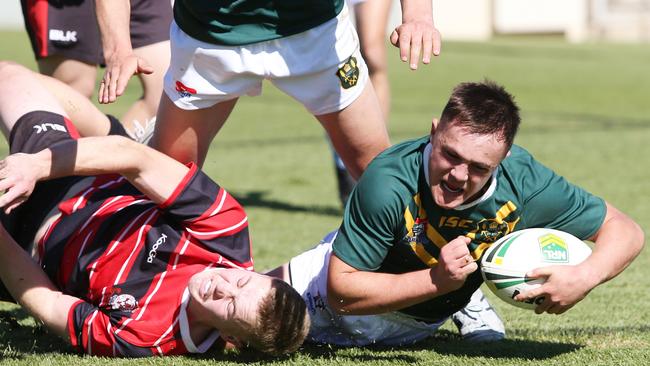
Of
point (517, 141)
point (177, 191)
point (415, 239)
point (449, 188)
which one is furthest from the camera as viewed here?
point (517, 141)

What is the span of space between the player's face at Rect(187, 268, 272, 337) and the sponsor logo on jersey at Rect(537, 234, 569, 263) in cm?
98

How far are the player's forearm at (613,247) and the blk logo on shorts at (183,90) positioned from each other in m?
1.80

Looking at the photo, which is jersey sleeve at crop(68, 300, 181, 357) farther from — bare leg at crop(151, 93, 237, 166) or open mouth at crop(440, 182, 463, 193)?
open mouth at crop(440, 182, 463, 193)

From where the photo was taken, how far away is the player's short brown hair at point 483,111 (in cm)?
348

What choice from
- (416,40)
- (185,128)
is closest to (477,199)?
(416,40)

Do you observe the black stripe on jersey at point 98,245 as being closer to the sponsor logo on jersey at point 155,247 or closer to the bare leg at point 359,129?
the sponsor logo on jersey at point 155,247

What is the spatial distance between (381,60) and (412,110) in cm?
814

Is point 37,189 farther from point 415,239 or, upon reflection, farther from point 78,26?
point 78,26

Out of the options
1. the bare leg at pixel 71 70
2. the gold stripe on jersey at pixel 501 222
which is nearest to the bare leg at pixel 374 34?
the bare leg at pixel 71 70

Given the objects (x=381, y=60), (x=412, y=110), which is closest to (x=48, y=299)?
(x=381, y=60)

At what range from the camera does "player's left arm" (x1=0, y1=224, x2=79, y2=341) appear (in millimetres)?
3865

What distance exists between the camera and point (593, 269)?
3570 mm

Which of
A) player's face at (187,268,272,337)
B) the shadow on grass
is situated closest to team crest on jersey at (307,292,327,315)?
player's face at (187,268,272,337)

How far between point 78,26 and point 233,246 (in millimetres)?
2841
